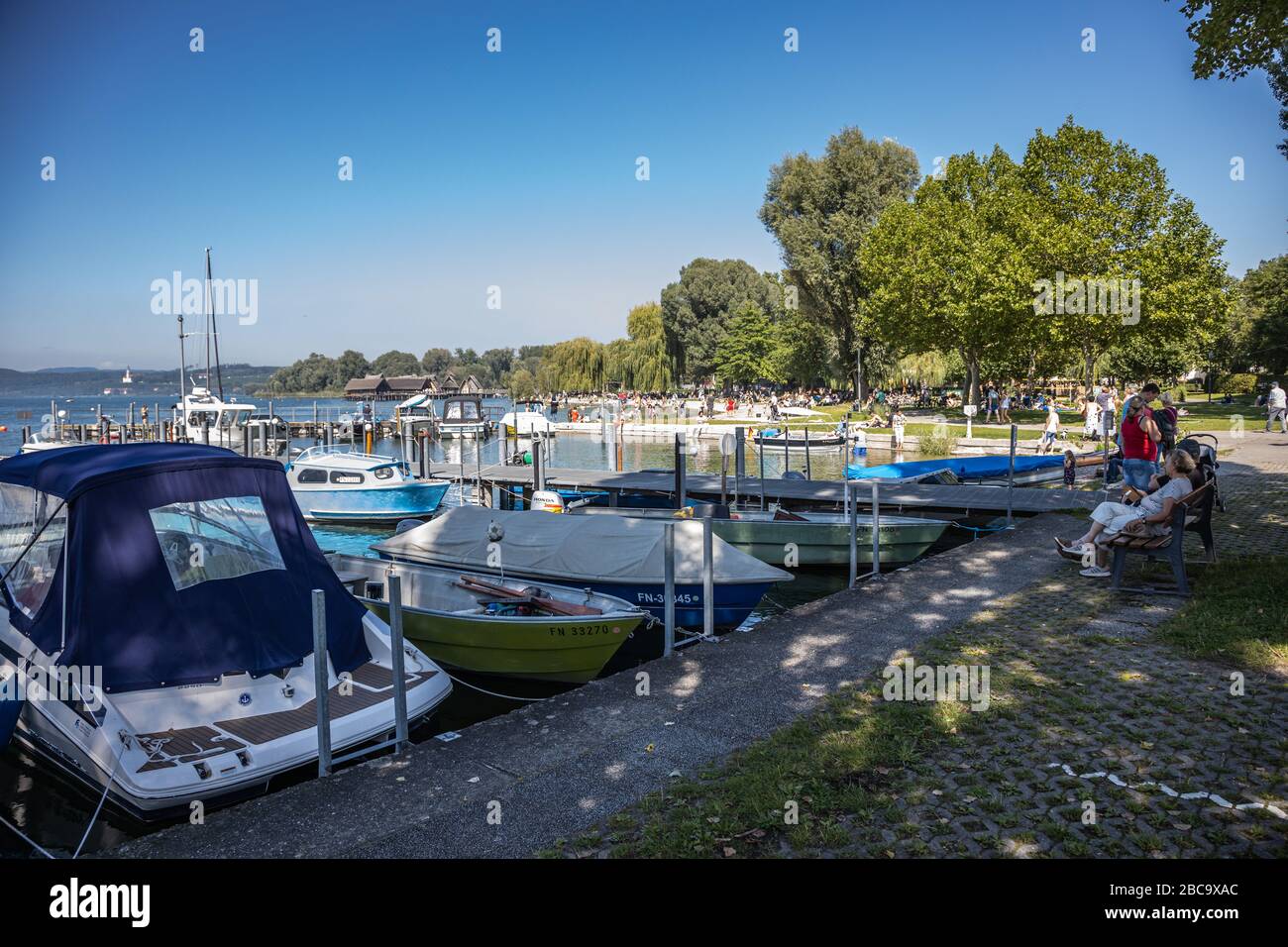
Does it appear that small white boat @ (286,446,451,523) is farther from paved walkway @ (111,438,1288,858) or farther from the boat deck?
paved walkway @ (111,438,1288,858)

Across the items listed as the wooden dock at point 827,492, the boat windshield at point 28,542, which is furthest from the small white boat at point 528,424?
the boat windshield at point 28,542

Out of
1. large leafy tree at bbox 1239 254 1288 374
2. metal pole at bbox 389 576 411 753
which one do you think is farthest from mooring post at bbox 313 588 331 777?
large leafy tree at bbox 1239 254 1288 374

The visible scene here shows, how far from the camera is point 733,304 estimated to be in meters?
93.4

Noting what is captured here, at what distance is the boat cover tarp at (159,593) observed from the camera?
7535 mm

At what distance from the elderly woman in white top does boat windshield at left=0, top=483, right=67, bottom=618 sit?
1137cm

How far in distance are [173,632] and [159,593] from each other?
39cm

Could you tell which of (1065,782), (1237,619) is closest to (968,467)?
(1237,619)

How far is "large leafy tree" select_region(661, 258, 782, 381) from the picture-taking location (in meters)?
93.4

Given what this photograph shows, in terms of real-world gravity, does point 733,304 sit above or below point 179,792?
above

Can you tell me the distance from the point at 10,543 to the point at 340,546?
1607 cm

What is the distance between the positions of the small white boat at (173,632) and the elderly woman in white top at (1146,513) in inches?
321

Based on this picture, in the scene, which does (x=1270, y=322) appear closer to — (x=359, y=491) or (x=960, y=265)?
(x=960, y=265)
